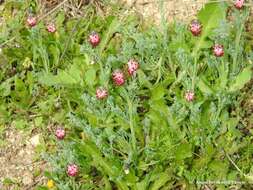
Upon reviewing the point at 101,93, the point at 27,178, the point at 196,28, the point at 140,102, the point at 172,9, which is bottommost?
the point at 27,178

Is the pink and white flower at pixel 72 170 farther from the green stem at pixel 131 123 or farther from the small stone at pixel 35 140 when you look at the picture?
the small stone at pixel 35 140

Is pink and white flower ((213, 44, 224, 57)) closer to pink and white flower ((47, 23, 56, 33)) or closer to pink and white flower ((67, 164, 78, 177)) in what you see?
pink and white flower ((67, 164, 78, 177))

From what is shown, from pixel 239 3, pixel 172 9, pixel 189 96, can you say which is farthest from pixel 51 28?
pixel 239 3

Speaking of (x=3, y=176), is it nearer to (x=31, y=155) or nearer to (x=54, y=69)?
(x=31, y=155)

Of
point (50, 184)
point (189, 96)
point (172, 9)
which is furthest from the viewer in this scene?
point (172, 9)

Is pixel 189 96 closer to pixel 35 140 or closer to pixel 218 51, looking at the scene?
pixel 218 51

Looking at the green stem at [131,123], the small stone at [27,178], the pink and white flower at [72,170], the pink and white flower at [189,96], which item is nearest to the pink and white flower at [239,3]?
the pink and white flower at [189,96]

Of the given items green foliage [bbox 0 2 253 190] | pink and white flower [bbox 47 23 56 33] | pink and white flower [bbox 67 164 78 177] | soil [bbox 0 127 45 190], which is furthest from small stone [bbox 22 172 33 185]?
pink and white flower [bbox 47 23 56 33]

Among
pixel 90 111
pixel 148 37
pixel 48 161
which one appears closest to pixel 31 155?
pixel 48 161
